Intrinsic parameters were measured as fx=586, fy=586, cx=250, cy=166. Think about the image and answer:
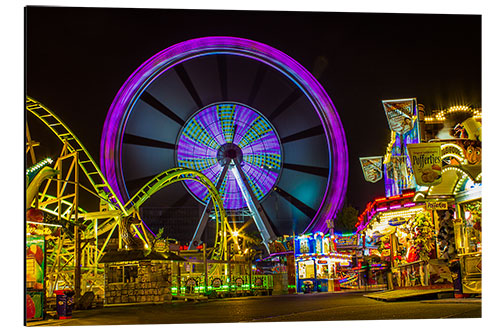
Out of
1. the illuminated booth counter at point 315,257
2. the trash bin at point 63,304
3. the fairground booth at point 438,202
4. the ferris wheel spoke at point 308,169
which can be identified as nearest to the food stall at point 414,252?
the fairground booth at point 438,202

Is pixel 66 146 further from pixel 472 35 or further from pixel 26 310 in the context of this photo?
pixel 472 35

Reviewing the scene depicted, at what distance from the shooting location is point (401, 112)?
1595 cm

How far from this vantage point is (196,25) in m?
13.5

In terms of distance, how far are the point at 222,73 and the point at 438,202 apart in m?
14.0

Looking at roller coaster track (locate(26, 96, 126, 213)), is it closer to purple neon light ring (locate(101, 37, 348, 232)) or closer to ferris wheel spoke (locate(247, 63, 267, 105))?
purple neon light ring (locate(101, 37, 348, 232))

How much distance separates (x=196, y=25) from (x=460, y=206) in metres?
7.09

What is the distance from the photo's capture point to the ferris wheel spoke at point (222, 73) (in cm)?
2402

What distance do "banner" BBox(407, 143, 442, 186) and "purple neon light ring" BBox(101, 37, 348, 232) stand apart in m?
9.57

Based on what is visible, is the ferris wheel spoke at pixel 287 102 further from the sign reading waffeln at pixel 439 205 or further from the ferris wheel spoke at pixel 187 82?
the sign reading waffeln at pixel 439 205

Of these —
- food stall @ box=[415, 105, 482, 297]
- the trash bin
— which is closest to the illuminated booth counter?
food stall @ box=[415, 105, 482, 297]

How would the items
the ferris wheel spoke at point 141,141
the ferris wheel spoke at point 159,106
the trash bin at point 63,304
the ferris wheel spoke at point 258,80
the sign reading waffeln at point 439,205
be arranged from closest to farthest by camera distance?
the trash bin at point 63,304
the sign reading waffeln at point 439,205
the ferris wheel spoke at point 159,106
the ferris wheel spoke at point 141,141
the ferris wheel spoke at point 258,80

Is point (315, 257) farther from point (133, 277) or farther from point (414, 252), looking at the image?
point (133, 277)

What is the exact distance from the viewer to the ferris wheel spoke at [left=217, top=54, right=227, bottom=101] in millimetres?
24016

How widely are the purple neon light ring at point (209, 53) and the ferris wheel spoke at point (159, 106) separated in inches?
68.0
